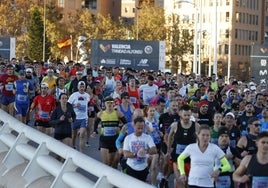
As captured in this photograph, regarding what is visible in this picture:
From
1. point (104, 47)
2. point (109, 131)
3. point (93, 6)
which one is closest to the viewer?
point (109, 131)

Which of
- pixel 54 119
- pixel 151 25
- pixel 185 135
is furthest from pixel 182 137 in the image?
pixel 151 25

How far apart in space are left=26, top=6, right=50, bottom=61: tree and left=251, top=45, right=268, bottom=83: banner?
4714cm

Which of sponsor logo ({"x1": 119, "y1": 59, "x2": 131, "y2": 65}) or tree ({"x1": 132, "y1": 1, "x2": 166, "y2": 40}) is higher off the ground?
tree ({"x1": 132, "y1": 1, "x2": 166, "y2": 40})

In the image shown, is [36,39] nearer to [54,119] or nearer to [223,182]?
[54,119]

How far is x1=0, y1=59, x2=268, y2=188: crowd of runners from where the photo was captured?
9.25 m

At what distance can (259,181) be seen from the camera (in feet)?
24.6

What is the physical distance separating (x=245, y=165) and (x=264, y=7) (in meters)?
119

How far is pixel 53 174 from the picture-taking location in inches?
319

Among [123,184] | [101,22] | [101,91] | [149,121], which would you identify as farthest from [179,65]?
[123,184]

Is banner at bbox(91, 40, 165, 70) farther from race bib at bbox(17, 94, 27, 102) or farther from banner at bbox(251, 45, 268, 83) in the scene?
race bib at bbox(17, 94, 27, 102)

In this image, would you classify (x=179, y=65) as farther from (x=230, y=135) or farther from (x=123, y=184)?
(x=123, y=184)

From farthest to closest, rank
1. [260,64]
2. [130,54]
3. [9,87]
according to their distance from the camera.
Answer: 1. [130,54]
2. [260,64]
3. [9,87]

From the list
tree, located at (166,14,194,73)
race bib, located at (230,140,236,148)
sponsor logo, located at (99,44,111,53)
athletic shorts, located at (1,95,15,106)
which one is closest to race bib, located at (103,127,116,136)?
race bib, located at (230,140,236,148)

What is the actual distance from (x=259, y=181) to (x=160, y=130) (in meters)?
5.96
